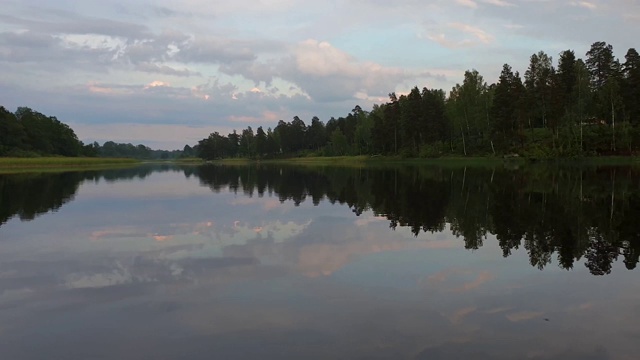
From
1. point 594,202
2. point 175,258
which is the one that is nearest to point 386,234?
point 175,258

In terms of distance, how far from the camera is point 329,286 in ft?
45.9

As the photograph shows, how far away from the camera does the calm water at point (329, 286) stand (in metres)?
9.69

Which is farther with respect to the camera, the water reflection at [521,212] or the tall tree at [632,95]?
the tall tree at [632,95]

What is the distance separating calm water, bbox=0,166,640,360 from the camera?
381 inches

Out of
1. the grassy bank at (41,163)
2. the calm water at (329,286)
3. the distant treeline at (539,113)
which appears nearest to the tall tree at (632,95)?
the distant treeline at (539,113)

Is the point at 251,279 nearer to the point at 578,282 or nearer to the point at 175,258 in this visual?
the point at 175,258

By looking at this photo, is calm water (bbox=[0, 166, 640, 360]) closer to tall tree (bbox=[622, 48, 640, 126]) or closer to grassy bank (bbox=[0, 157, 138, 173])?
tall tree (bbox=[622, 48, 640, 126])

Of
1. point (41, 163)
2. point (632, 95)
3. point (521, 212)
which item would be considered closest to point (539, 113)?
point (632, 95)

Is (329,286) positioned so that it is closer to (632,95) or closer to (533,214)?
(533,214)

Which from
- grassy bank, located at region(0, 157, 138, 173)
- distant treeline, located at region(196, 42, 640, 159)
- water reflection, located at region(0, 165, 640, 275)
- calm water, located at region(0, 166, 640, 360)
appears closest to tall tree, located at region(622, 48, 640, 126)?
distant treeline, located at region(196, 42, 640, 159)

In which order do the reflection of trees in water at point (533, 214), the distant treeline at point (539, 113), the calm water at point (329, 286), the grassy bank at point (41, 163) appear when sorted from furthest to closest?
the grassy bank at point (41, 163) < the distant treeline at point (539, 113) < the reflection of trees in water at point (533, 214) < the calm water at point (329, 286)

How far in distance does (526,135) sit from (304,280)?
103840 mm

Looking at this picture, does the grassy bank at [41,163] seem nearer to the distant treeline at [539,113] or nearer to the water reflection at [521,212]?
the water reflection at [521,212]

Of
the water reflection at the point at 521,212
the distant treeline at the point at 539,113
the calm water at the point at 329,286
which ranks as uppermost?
the distant treeline at the point at 539,113
